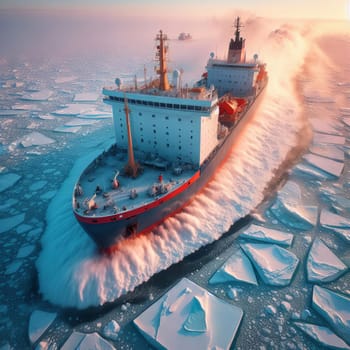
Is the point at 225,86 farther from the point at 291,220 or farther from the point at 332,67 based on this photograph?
the point at 332,67

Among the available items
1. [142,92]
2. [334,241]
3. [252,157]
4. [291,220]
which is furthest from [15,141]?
[334,241]

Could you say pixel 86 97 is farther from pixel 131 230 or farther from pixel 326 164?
pixel 326 164

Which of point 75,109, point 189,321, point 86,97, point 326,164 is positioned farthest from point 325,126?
point 86,97

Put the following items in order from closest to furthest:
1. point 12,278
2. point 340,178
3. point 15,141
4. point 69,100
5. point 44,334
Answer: point 44,334
point 12,278
point 340,178
point 15,141
point 69,100

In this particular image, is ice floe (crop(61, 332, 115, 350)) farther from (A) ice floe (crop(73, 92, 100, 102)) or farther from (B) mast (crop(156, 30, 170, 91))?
(A) ice floe (crop(73, 92, 100, 102))

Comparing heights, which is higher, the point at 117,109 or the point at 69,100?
the point at 117,109
